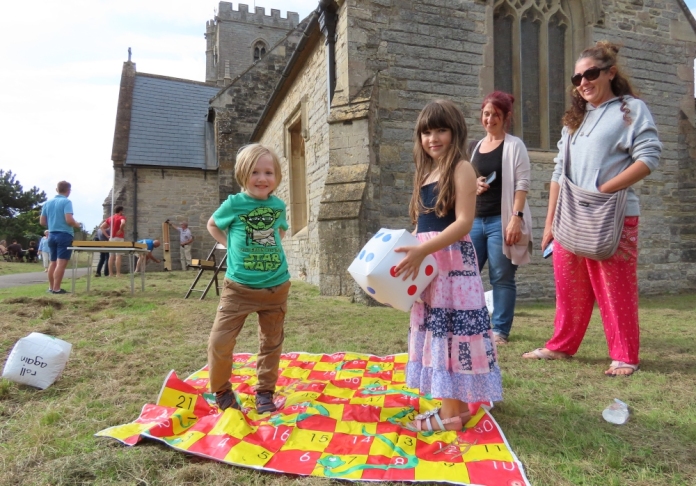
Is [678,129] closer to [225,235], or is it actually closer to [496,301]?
[496,301]

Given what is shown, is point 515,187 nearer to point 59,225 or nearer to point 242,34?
point 59,225

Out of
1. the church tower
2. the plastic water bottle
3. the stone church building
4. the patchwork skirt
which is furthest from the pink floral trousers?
the church tower

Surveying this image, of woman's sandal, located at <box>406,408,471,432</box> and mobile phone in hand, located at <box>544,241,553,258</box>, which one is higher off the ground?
mobile phone in hand, located at <box>544,241,553,258</box>

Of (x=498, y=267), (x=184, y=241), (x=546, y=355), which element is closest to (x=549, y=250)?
(x=498, y=267)

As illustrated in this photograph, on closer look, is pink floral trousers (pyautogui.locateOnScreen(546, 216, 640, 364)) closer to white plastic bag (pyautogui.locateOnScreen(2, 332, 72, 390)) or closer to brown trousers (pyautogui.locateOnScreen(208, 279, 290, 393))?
brown trousers (pyautogui.locateOnScreen(208, 279, 290, 393))

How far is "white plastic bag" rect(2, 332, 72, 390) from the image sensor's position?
2.67m

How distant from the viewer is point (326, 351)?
3.62 m

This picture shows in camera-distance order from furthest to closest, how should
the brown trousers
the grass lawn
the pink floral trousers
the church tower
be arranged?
1. the church tower
2. the pink floral trousers
3. the brown trousers
4. the grass lawn

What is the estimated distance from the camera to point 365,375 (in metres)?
2.92

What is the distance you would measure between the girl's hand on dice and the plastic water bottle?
1.27 m

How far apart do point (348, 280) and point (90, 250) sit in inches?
154

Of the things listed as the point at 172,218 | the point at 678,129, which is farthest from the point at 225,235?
the point at 172,218

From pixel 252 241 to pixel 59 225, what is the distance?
6.40 metres

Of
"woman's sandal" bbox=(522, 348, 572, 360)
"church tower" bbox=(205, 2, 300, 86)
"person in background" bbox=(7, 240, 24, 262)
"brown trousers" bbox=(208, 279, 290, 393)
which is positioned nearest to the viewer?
"brown trousers" bbox=(208, 279, 290, 393)
